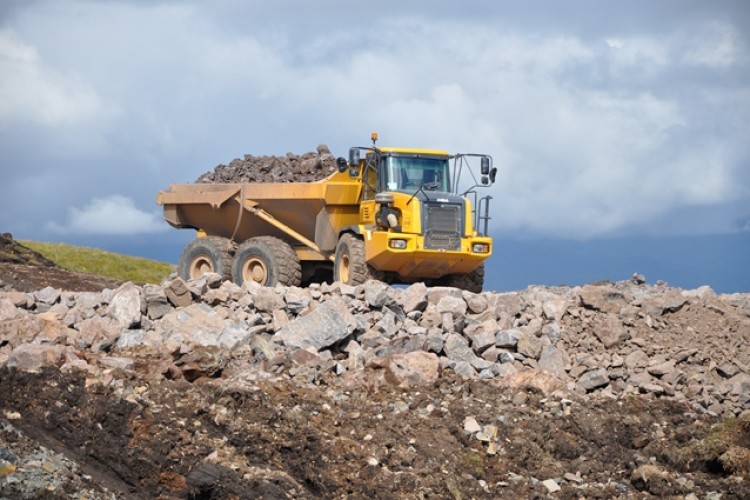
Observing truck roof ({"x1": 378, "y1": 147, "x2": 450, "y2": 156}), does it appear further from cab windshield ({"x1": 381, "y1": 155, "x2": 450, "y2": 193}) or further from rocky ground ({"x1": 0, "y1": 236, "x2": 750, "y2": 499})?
rocky ground ({"x1": 0, "y1": 236, "x2": 750, "y2": 499})

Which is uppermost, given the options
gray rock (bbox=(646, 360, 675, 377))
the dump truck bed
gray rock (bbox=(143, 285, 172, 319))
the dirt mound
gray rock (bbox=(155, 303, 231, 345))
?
the dump truck bed

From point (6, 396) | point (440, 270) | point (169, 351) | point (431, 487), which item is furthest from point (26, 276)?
point (431, 487)

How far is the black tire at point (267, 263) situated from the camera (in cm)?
1872

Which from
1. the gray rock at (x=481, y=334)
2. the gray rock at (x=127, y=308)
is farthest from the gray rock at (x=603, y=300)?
the gray rock at (x=127, y=308)

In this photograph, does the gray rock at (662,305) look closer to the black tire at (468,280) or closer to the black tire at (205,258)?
the black tire at (468,280)

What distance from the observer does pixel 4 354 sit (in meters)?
12.4

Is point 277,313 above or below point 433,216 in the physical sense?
below

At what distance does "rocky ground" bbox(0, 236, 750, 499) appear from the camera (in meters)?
9.08

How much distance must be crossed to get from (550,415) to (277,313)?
4077 mm

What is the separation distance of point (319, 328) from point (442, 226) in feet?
14.2

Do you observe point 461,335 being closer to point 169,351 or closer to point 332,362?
point 332,362

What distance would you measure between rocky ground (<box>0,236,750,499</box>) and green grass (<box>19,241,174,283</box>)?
50.4 feet

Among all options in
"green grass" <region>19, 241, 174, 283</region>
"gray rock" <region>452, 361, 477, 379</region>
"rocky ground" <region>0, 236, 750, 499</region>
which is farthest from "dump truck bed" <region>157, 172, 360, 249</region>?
"green grass" <region>19, 241, 174, 283</region>

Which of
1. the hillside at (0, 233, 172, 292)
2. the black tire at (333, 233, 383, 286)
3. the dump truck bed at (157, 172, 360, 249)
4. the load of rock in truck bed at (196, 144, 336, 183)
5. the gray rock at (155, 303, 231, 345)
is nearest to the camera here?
the gray rock at (155, 303, 231, 345)
